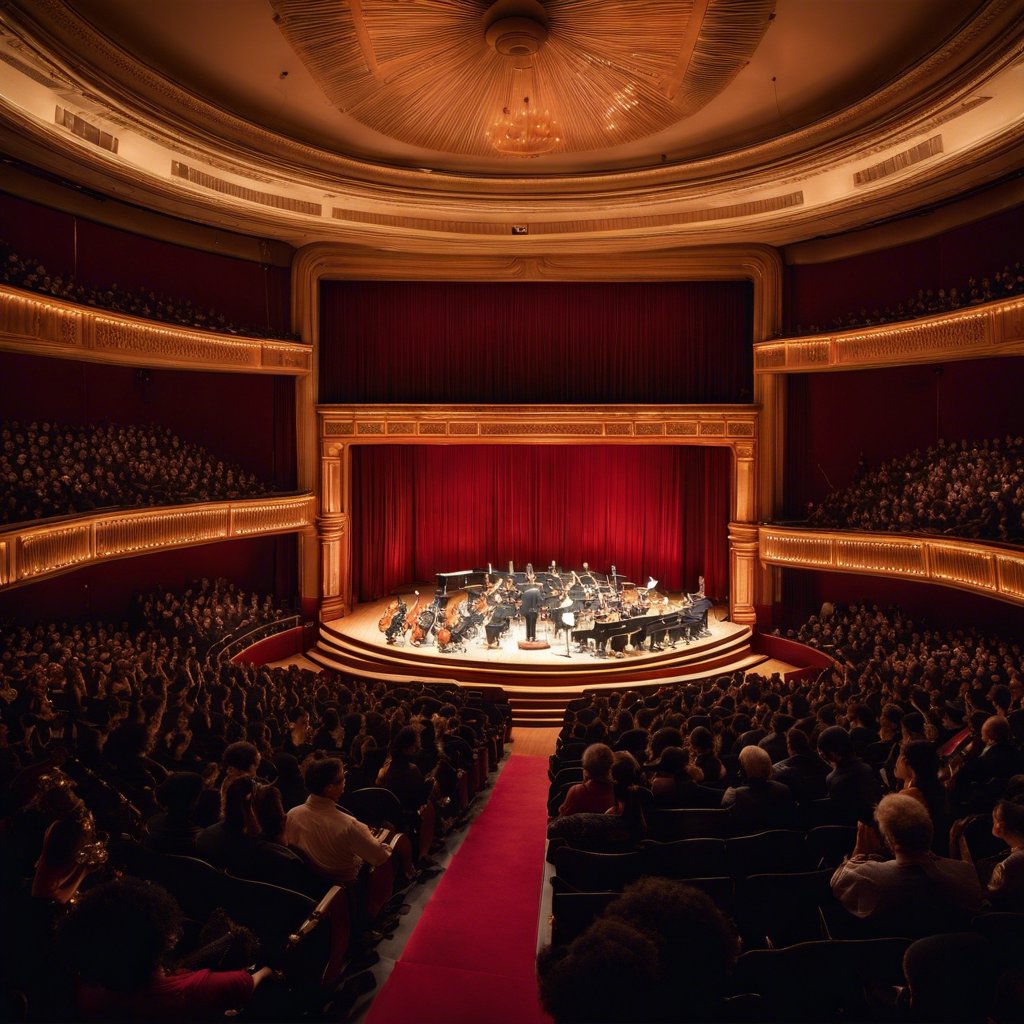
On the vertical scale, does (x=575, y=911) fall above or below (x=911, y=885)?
below

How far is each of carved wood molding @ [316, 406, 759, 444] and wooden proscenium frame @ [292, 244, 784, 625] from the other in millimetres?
22

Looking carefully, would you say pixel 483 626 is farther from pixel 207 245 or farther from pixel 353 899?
pixel 353 899

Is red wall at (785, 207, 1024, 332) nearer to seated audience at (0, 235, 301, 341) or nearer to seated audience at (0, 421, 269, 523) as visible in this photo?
seated audience at (0, 235, 301, 341)

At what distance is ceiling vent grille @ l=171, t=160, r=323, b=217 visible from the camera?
1292cm

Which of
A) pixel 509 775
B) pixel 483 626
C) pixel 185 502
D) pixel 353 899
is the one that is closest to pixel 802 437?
pixel 483 626

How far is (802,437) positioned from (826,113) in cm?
692

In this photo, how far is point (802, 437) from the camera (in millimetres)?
16625

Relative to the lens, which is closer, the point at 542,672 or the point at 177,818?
the point at 177,818

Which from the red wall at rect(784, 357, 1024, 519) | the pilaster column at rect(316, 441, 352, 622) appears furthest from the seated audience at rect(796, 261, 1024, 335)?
the pilaster column at rect(316, 441, 352, 622)

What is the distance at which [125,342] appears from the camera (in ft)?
41.7

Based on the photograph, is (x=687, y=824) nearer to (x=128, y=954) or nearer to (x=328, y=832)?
(x=328, y=832)

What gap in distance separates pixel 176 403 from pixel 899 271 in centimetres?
1473

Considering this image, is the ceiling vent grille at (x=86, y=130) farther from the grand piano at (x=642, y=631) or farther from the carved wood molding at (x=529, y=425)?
the grand piano at (x=642, y=631)

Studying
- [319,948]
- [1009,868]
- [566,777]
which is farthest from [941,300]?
[319,948]
